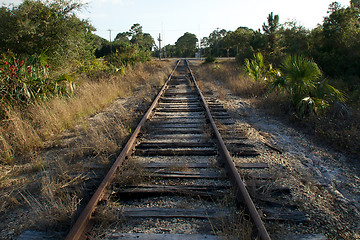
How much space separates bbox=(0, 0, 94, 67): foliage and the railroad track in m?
5.88

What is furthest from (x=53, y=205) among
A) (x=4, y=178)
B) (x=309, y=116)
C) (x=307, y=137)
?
(x=309, y=116)

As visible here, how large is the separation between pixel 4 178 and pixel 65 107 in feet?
10.2

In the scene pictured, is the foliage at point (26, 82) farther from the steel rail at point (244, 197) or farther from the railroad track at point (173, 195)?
the steel rail at point (244, 197)

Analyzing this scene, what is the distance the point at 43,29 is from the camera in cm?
827

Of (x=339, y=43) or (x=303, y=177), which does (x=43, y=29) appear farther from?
(x=339, y=43)

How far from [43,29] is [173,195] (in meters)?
7.91

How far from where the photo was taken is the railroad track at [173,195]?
231 cm

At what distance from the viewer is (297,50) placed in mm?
16281

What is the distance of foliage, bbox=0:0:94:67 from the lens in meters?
7.58

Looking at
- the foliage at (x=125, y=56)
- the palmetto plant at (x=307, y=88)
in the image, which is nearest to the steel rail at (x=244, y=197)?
the palmetto plant at (x=307, y=88)

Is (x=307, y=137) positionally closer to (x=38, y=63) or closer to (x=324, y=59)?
(x=38, y=63)

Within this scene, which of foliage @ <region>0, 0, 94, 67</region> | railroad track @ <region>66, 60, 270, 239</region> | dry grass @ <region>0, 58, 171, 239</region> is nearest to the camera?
railroad track @ <region>66, 60, 270, 239</region>

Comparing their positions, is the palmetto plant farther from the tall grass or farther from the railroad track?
the tall grass

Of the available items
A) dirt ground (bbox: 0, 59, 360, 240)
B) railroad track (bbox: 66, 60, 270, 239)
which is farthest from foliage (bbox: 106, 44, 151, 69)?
railroad track (bbox: 66, 60, 270, 239)
